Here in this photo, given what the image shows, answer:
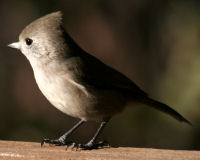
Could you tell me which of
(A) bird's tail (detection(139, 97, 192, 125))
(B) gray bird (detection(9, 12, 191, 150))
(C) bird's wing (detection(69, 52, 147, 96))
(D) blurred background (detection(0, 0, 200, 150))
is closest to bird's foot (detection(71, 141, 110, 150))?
(B) gray bird (detection(9, 12, 191, 150))

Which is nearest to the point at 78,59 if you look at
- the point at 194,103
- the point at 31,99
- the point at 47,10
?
the point at 194,103

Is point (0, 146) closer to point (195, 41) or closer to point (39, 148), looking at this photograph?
point (39, 148)

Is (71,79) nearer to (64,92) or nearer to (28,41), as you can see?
(64,92)

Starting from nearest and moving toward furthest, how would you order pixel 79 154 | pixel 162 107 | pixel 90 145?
pixel 79 154 → pixel 90 145 → pixel 162 107

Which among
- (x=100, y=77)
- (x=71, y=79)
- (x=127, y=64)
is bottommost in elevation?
(x=127, y=64)

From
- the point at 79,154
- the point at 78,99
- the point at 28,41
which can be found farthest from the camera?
the point at 28,41

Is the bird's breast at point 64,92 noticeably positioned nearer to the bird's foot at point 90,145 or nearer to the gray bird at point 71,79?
the gray bird at point 71,79

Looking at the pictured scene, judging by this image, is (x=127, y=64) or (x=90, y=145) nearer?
(x=90, y=145)

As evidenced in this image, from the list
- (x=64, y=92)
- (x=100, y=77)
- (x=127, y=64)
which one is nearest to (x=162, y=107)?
(x=100, y=77)
